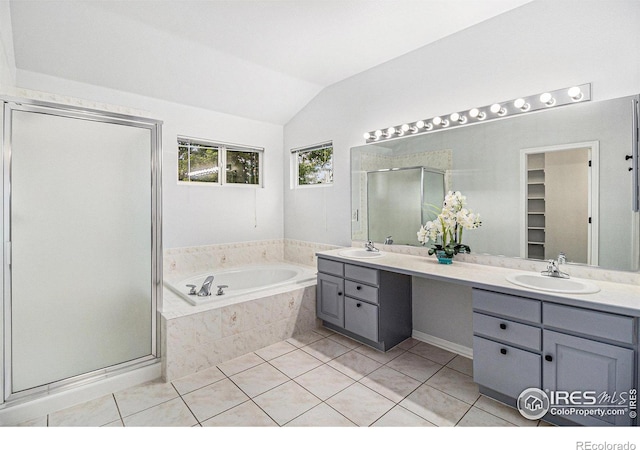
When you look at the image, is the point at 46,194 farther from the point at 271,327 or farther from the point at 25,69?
the point at 271,327

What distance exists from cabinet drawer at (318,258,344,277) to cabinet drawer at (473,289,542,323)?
1.22m

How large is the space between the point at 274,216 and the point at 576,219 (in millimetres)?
3274

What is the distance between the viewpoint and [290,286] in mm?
3145

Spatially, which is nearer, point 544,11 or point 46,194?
point 46,194

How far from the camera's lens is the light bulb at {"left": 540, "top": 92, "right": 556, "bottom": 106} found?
216 cm

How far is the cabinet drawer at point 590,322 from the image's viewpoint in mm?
1513

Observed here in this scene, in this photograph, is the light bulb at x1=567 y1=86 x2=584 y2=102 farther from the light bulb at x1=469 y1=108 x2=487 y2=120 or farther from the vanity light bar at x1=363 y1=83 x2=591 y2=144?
the light bulb at x1=469 y1=108 x2=487 y2=120

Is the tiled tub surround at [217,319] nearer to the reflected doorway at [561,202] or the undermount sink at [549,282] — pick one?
the undermount sink at [549,282]

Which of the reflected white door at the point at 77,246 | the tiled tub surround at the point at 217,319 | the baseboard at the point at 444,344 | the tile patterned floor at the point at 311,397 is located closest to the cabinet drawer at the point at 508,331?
the tile patterned floor at the point at 311,397

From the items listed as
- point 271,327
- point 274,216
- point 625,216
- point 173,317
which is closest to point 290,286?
point 271,327

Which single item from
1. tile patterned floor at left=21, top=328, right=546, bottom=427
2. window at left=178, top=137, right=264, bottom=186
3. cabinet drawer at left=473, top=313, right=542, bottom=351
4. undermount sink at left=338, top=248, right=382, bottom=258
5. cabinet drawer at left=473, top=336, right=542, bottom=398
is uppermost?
window at left=178, top=137, right=264, bottom=186

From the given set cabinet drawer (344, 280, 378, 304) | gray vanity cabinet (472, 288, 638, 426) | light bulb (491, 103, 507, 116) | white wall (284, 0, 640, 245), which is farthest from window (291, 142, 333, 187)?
gray vanity cabinet (472, 288, 638, 426)

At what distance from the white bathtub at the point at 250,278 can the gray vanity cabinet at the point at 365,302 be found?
15.1 inches

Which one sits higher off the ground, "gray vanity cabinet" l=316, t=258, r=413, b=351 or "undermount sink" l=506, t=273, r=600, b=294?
"undermount sink" l=506, t=273, r=600, b=294
